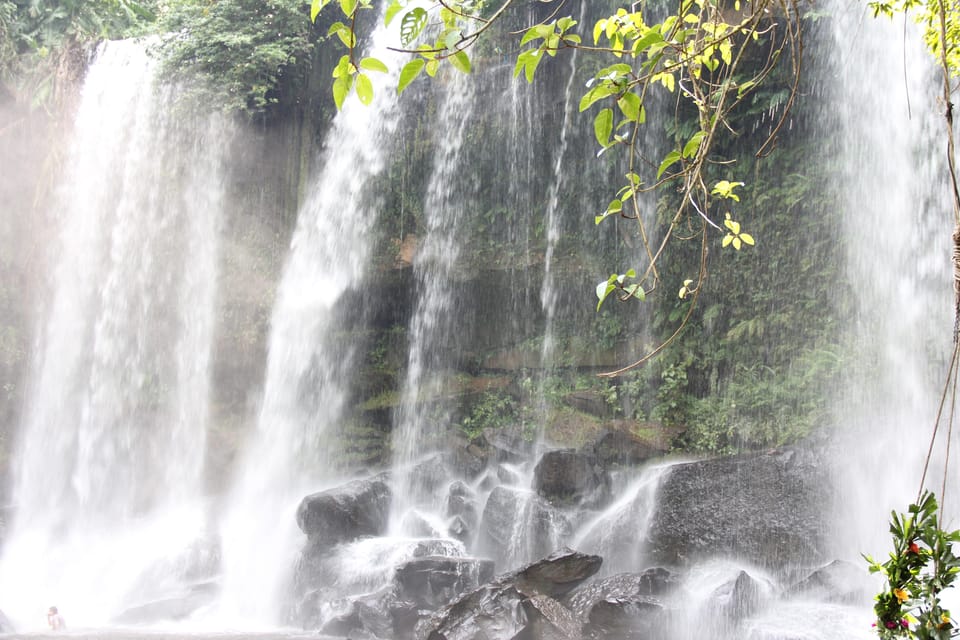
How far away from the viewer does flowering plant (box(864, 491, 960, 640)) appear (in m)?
2.03

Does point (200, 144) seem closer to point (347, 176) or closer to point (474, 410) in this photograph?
point (347, 176)

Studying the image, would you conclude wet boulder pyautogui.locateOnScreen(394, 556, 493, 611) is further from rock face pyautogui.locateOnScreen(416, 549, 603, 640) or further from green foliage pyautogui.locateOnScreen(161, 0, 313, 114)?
green foliage pyautogui.locateOnScreen(161, 0, 313, 114)

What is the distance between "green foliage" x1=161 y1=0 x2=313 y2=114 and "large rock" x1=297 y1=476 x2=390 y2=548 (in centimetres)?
647

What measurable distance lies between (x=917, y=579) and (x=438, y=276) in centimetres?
999

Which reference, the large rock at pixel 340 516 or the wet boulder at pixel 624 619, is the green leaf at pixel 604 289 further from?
the large rock at pixel 340 516

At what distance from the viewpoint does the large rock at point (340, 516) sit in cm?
884

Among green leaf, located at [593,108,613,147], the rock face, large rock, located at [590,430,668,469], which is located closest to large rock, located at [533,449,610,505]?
large rock, located at [590,430,668,469]

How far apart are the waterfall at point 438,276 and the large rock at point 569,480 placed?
8.88 ft

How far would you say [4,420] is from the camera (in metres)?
12.6

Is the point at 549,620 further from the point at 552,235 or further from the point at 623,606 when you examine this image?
the point at 552,235

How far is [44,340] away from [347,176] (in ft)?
19.4

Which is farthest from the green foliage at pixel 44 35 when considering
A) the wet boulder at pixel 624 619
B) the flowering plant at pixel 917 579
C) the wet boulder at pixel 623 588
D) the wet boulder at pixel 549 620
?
the flowering plant at pixel 917 579

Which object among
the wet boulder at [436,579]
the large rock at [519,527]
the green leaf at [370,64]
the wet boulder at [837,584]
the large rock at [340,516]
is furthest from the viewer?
the large rock at [340,516]

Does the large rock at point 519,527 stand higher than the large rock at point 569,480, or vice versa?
the large rock at point 569,480
